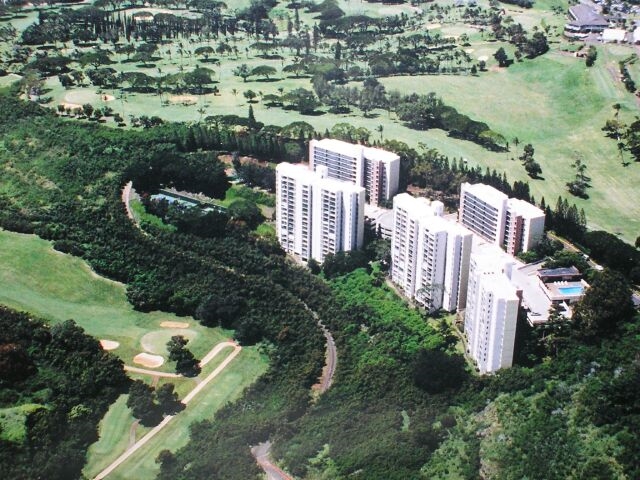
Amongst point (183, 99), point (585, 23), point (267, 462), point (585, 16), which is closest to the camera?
point (267, 462)

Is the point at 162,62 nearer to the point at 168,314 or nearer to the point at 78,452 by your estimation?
the point at 168,314

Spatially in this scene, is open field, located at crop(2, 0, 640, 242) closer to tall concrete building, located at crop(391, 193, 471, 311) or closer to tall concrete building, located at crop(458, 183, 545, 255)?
tall concrete building, located at crop(458, 183, 545, 255)

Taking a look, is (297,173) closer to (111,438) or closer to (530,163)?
(530,163)

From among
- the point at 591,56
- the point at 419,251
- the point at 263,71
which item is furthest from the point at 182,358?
the point at 591,56

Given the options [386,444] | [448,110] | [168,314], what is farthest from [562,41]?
[386,444]

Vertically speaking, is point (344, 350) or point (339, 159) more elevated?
point (339, 159)

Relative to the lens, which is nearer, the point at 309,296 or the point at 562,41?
the point at 309,296
